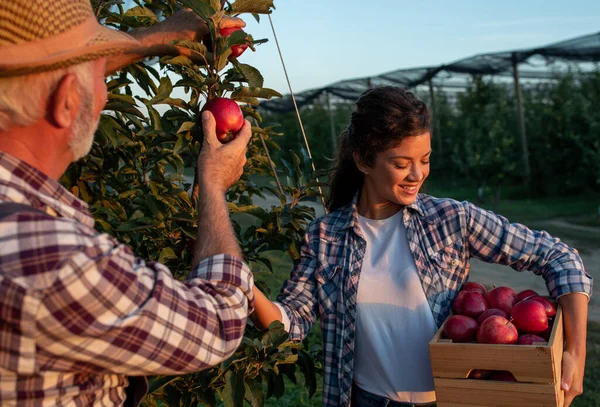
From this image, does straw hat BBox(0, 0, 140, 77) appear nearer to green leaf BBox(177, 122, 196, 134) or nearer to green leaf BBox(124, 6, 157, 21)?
green leaf BBox(177, 122, 196, 134)

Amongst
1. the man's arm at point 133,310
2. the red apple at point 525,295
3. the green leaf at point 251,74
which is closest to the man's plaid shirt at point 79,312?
the man's arm at point 133,310

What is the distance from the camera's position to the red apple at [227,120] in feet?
4.70

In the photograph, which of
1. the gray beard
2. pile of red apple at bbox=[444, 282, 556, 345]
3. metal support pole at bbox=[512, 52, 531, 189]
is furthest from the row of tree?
the gray beard

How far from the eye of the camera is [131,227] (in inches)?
64.8

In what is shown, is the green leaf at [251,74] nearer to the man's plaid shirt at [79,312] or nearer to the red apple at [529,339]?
the man's plaid shirt at [79,312]

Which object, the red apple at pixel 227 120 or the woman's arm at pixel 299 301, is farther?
the woman's arm at pixel 299 301

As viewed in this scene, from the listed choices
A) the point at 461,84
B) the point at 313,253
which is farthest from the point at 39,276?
the point at 461,84

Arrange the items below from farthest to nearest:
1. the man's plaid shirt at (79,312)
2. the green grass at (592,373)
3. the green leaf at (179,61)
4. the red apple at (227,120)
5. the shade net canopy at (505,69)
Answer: the shade net canopy at (505,69), the green grass at (592,373), the green leaf at (179,61), the red apple at (227,120), the man's plaid shirt at (79,312)

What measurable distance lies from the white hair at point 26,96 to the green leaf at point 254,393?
1.03 m

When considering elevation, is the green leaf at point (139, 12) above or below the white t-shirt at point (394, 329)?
above

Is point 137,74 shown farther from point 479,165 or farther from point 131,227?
point 479,165

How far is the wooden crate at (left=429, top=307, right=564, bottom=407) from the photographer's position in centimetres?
146

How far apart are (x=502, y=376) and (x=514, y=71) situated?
10.2 m

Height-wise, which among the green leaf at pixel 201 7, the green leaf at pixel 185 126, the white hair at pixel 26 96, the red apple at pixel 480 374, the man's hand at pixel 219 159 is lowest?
the red apple at pixel 480 374
